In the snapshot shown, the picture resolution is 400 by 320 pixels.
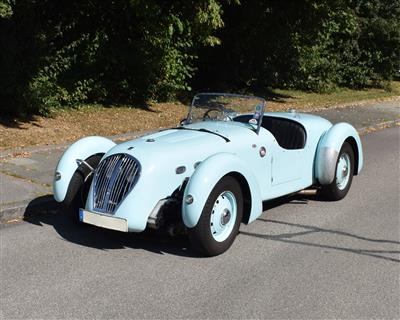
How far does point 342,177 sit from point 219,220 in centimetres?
251

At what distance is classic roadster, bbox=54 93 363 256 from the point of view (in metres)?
4.93

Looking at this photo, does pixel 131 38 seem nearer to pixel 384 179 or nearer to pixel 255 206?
pixel 384 179

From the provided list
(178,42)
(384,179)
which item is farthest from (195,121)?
(178,42)

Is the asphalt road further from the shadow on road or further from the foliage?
the foliage

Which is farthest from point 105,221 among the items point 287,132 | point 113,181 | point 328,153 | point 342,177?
point 342,177

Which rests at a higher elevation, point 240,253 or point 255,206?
point 255,206

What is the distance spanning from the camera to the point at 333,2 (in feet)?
49.1

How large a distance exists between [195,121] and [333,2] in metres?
9.93

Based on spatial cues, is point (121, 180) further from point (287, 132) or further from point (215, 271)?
point (287, 132)

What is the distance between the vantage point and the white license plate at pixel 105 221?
4.89 metres

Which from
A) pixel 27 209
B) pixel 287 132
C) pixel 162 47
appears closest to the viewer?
pixel 27 209

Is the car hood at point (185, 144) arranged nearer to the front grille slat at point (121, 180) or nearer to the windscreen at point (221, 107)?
the front grille slat at point (121, 180)

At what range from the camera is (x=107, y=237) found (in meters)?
5.64

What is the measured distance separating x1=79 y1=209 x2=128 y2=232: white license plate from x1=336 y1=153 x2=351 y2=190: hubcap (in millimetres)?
3063
